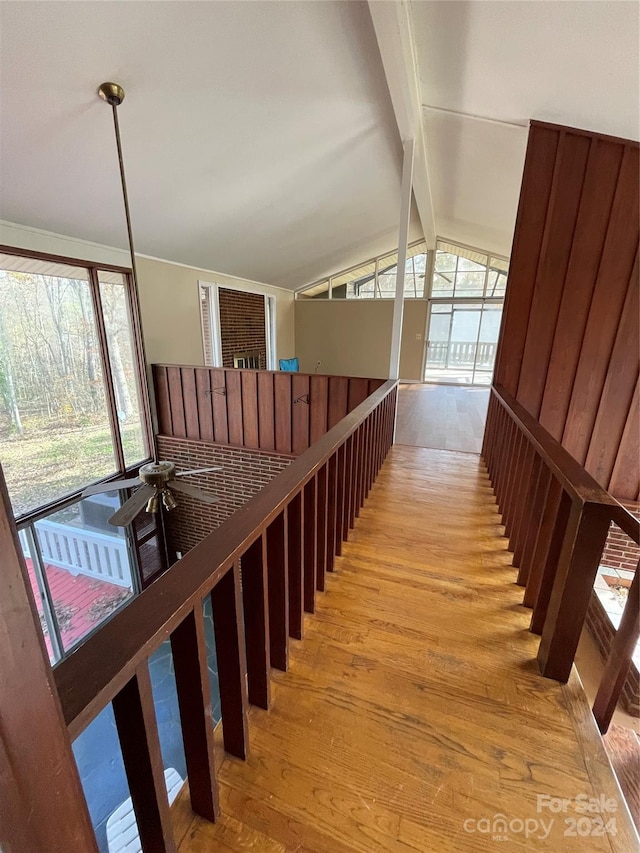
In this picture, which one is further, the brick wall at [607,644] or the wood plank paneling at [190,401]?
the wood plank paneling at [190,401]

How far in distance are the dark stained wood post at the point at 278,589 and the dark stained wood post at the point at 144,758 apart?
21.6 inches

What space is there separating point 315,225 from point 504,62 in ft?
12.0

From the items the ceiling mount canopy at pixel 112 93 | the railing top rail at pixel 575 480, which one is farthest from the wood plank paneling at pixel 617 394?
the ceiling mount canopy at pixel 112 93

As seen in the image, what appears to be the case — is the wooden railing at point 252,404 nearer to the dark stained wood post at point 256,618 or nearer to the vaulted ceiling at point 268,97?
the vaulted ceiling at point 268,97

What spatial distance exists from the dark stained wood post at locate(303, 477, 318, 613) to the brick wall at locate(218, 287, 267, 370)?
548 cm

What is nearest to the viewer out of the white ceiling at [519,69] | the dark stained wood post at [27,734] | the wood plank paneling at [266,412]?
the dark stained wood post at [27,734]

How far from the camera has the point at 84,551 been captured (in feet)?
14.8

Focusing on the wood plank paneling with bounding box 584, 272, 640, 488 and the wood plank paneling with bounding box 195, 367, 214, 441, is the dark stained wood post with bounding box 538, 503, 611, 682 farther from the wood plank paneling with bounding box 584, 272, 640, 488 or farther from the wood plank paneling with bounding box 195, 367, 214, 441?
the wood plank paneling with bounding box 195, 367, 214, 441

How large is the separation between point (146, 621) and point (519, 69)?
3.51 m

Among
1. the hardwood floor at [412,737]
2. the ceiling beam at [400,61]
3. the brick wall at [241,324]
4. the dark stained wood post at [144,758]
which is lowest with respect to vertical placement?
the hardwood floor at [412,737]

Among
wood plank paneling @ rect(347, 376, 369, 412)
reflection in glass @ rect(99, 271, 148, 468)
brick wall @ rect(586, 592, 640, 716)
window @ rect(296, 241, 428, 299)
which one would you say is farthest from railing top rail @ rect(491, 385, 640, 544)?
window @ rect(296, 241, 428, 299)

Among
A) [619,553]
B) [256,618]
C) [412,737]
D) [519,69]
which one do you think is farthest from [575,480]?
[619,553]

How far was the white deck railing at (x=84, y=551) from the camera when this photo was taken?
397 centimetres

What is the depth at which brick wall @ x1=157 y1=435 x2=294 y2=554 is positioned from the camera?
4988 mm
